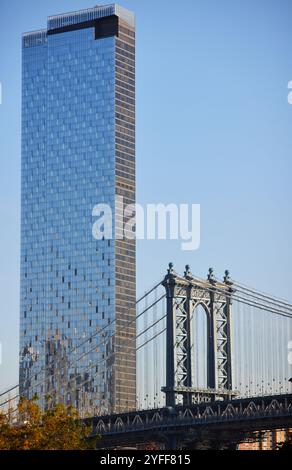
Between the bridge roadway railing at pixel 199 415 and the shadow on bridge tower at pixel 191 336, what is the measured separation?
525 centimetres

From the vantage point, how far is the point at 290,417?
146625 millimetres

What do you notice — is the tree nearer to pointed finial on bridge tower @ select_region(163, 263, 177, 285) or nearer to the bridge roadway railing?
the bridge roadway railing

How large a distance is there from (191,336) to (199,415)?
67.6 feet

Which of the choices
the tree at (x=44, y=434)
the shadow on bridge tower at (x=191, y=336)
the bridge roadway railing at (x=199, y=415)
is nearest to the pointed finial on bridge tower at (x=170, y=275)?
the shadow on bridge tower at (x=191, y=336)

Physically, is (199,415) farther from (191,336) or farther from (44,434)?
(44,434)

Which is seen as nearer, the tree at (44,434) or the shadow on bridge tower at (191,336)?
the tree at (44,434)

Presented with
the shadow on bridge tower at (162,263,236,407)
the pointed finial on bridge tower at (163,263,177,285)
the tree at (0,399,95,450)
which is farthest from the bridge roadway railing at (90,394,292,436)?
the tree at (0,399,95,450)

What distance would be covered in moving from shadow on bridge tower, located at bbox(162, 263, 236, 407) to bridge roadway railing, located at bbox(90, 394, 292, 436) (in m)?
5.25

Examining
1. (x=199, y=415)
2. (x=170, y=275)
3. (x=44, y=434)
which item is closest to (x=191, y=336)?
(x=170, y=275)

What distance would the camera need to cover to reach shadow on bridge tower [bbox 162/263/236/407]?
170875 millimetres

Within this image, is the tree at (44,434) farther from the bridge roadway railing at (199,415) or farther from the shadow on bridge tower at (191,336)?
the shadow on bridge tower at (191,336)

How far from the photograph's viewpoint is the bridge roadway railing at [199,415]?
490 feet
